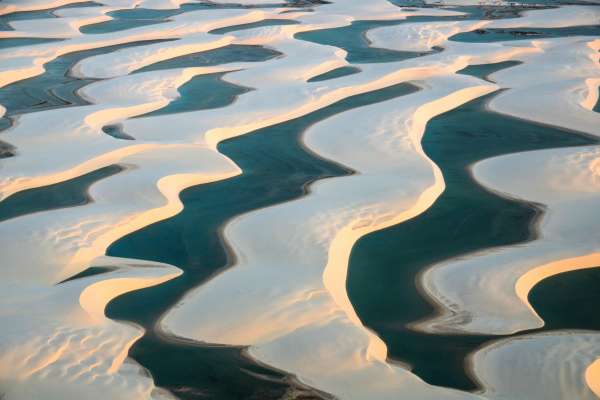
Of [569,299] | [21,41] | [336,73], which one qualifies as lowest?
[569,299]

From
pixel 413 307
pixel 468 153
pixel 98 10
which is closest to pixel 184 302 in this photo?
pixel 413 307

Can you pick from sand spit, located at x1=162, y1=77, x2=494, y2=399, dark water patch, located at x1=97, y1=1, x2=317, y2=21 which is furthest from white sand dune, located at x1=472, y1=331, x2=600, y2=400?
dark water patch, located at x1=97, y1=1, x2=317, y2=21

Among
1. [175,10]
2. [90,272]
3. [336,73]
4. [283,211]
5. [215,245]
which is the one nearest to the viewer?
[90,272]

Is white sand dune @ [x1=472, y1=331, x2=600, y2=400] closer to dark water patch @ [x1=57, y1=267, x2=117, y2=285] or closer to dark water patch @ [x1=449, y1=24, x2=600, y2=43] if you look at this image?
dark water patch @ [x1=57, y1=267, x2=117, y2=285]

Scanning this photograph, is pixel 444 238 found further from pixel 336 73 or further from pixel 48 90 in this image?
pixel 48 90

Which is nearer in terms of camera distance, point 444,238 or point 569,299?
point 569,299

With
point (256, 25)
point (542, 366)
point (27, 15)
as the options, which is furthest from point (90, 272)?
point (27, 15)
